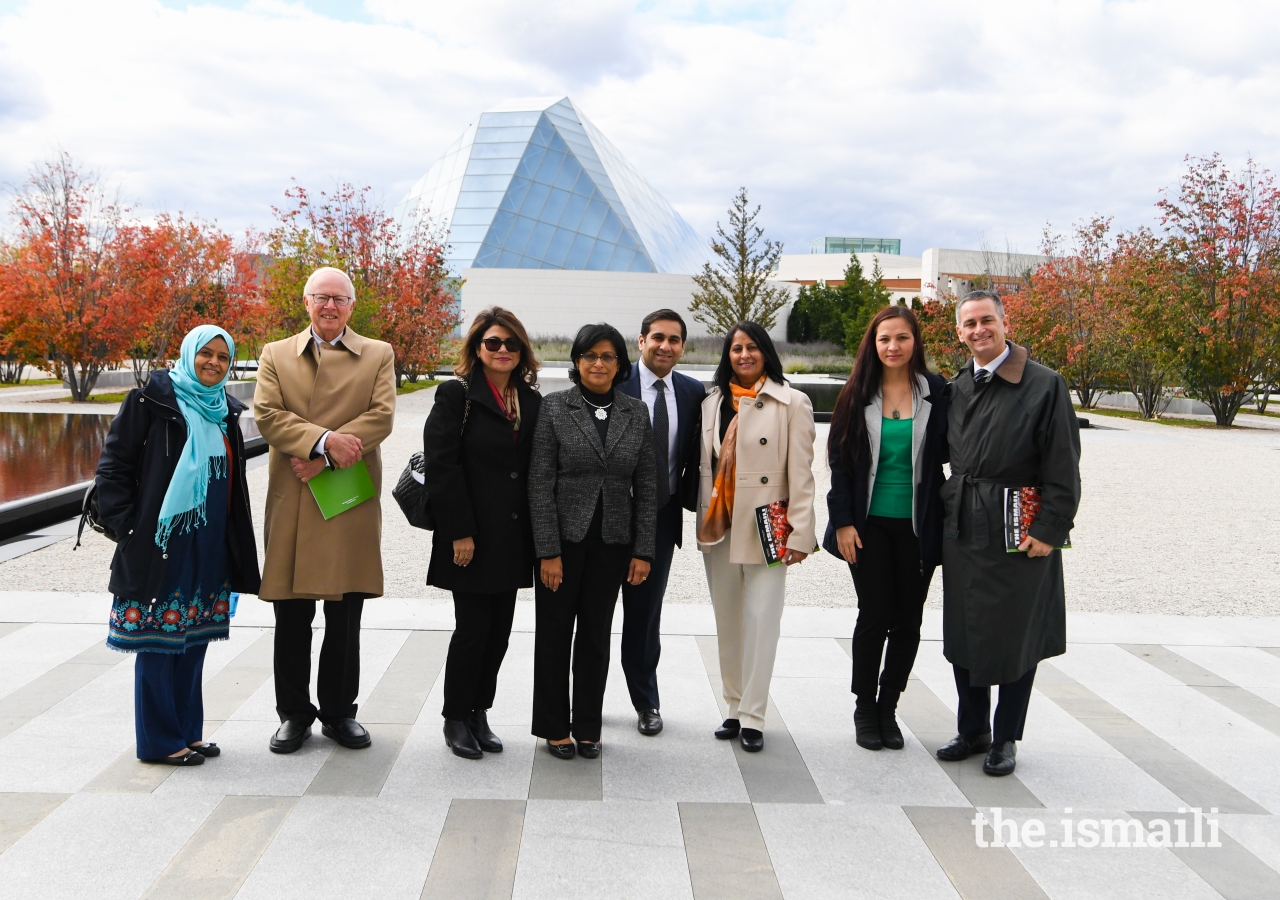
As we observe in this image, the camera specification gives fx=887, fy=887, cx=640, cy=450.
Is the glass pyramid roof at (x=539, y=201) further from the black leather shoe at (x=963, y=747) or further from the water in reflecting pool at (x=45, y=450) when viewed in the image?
the black leather shoe at (x=963, y=747)

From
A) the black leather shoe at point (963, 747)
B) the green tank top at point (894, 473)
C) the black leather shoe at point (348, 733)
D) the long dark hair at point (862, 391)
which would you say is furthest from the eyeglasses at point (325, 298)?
the black leather shoe at point (963, 747)

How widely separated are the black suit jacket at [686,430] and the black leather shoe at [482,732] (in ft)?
3.63

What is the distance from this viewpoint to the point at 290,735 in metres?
3.54

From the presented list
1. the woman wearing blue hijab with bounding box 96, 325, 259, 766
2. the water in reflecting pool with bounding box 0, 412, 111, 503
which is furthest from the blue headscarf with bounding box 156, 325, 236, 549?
the water in reflecting pool with bounding box 0, 412, 111, 503

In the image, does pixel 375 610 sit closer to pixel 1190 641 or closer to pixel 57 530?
pixel 57 530

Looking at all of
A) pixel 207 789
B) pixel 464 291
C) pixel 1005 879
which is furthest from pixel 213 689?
pixel 464 291

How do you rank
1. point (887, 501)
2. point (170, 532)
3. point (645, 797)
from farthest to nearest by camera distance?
point (887, 501) < point (170, 532) < point (645, 797)

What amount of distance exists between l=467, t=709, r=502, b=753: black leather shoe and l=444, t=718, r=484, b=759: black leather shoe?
29 mm

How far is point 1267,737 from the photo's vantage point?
3.83 m

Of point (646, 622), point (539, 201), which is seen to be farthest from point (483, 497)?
point (539, 201)

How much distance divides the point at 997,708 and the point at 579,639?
5.55ft

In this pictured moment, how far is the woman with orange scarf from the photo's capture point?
369 centimetres

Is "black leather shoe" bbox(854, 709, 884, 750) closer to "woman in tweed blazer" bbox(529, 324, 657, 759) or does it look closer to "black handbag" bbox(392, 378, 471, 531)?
"woman in tweed blazer" bbox(529, 324, 657, 759)

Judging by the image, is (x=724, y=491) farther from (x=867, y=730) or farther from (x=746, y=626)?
(x=867, y=730)
